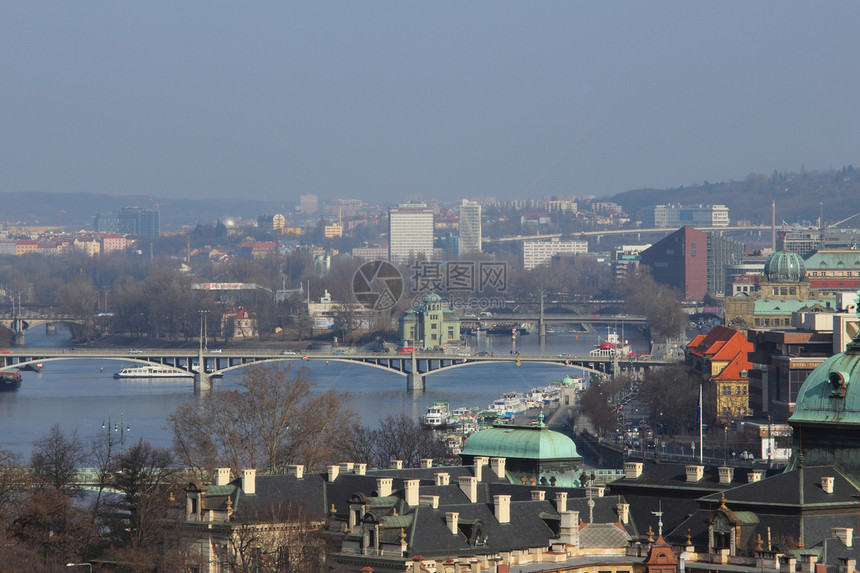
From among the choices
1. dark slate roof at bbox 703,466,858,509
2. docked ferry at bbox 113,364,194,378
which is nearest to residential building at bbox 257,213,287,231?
docked ferry at bbox 113,364,194,378

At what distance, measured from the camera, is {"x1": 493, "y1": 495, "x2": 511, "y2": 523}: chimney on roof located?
1806 centimetres

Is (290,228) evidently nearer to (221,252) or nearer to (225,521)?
(221,252)

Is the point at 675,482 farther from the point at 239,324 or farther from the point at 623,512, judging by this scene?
the point at 239,324

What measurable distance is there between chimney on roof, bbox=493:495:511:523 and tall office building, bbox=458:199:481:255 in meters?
121

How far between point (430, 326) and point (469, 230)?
71.8 m

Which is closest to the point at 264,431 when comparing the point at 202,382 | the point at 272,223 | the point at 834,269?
the point at 202,382

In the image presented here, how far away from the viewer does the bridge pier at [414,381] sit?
57.8 metres

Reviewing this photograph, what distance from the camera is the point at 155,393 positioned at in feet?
184

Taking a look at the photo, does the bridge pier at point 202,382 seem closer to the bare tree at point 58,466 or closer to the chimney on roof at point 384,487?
the bare tree at point 58,466

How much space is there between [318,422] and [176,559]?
10.8 meters

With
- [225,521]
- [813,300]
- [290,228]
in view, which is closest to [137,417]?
[813,300]

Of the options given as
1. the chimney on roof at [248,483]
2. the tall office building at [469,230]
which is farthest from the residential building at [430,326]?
the tall office building at [469,230]

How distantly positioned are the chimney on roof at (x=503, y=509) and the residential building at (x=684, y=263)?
94.3 metres

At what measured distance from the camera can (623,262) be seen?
5054 inches
